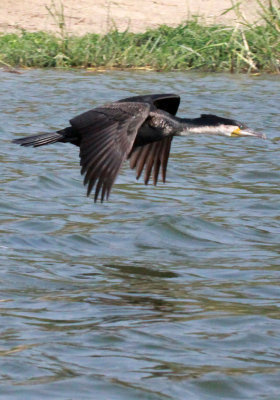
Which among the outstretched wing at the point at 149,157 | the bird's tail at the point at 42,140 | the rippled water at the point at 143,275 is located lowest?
the rippled water at the point at 143,275

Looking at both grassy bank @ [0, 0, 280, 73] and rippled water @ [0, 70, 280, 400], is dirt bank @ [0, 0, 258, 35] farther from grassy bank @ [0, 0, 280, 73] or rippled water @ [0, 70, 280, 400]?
rippled water @ [0, 70, 280, 400]

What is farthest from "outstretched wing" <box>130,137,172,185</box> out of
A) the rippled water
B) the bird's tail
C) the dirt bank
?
the dirt bank

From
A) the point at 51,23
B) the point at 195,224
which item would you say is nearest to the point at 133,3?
the point at 51,23

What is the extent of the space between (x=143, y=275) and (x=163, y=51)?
835 centimetres

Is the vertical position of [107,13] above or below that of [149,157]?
above

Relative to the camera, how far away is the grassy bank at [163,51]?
1307 centimetres

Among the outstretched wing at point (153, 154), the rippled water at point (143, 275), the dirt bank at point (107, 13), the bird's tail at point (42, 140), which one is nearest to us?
the rippled water at point (143, 275)

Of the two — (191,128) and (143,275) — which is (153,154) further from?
(143,275)

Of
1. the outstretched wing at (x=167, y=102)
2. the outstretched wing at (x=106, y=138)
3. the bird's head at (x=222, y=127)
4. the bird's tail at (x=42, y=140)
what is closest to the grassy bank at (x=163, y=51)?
the outstretched wing at (x=167, y=102)

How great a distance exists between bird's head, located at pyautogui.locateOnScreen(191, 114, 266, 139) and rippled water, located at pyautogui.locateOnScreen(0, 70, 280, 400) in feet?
2.00

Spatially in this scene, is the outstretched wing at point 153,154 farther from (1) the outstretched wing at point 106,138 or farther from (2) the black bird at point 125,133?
(1) the outstretched wing at point 106,138

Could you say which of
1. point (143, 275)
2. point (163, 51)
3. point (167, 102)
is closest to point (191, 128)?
point (167, 102)

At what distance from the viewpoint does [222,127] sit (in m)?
6.25

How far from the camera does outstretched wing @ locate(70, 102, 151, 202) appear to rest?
211 inches
